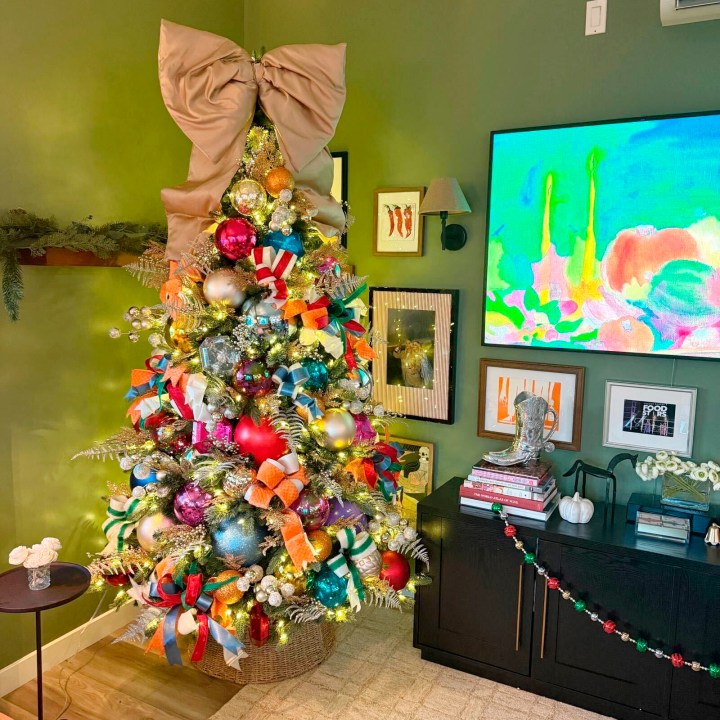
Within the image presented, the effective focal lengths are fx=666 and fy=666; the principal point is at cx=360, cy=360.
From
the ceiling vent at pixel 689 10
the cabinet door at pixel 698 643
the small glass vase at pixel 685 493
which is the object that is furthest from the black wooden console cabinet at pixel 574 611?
the ceiling vent at pixel 689 10

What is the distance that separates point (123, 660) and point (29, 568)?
0.81m

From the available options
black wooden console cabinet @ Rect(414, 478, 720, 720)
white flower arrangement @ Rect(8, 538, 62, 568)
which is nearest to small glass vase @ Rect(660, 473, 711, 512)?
black wooden console cabinet @ Rect(414, 478, 720, 720)

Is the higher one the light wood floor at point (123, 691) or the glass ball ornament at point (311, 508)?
the glass ball ornament at point (311, 508)

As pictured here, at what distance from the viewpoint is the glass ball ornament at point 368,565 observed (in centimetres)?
221

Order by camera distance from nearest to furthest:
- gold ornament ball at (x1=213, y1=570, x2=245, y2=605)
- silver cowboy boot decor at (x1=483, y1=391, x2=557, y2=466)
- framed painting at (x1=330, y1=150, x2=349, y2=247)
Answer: gold ornament ball at (x1=213, y1=570, x2=245, y2=605) < silver cowboy boot decor at (x1=483, y1=391, x2=557, y2=466) < framed painting at (x1=330, y1=150, x2=349, y2=247)

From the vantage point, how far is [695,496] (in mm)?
2336

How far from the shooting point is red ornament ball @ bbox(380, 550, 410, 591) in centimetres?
238

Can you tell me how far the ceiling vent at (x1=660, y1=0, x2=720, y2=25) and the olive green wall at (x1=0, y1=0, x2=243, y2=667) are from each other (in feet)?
6.32

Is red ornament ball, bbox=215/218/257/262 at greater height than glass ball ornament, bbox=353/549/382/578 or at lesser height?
greater

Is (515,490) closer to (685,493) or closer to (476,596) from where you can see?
(476,596)

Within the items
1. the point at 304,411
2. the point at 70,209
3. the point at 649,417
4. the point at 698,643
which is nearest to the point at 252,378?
the point at 304,411

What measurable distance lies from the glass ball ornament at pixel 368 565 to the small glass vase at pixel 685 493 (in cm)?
105

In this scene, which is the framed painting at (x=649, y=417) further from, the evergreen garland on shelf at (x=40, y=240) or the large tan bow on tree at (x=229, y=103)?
the evergreen garland on shelf at (x=40, y=240)

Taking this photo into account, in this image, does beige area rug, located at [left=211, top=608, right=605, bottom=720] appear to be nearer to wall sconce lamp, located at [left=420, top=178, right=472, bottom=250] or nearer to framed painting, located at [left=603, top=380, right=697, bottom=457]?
framed painting, located at [left=603, top=380, right=697, bottom=457]
